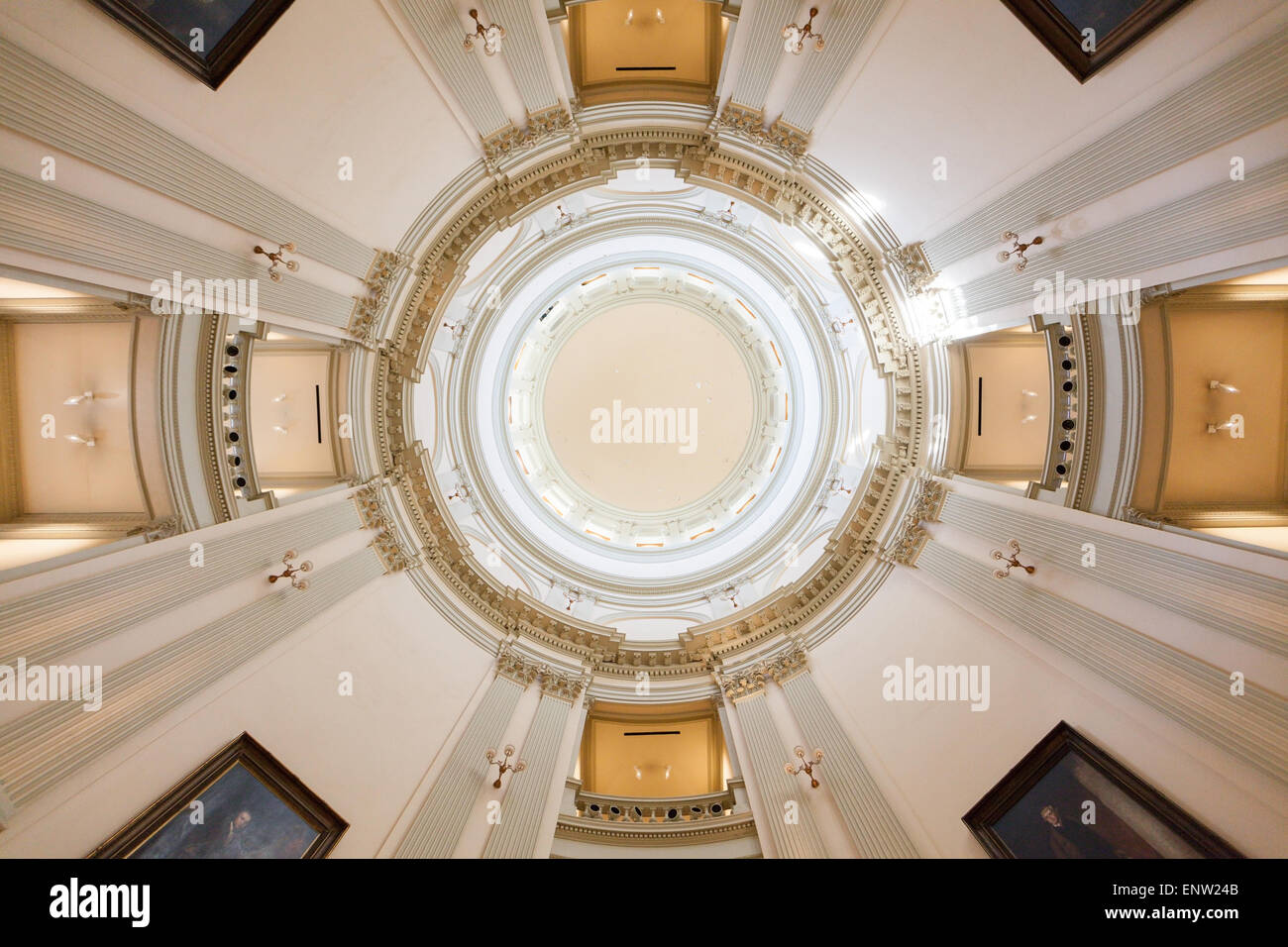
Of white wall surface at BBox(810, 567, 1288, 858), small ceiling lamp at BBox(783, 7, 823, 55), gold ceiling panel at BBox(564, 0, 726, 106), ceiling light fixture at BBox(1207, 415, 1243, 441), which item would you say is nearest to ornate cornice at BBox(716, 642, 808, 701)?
white wall surface at BBox(810, 567, 1288, 858)

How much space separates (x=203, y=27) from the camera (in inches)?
256

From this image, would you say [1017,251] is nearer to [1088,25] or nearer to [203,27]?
[1088,25]

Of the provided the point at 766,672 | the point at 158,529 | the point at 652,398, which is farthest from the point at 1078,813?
the point at 652,398

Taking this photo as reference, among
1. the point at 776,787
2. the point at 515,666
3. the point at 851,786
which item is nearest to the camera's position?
the point at 851,786

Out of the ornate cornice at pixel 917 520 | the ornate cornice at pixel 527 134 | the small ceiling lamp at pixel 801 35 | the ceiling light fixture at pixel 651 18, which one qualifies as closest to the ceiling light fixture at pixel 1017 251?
the small ceiling lamp at pixel 801 35

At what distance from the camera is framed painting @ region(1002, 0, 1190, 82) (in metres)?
6.14

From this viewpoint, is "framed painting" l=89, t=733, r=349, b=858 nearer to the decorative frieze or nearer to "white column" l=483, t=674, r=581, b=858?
A: "white column" l=483, t=674, r=581, b=858

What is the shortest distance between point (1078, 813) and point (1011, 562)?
3.42 metres

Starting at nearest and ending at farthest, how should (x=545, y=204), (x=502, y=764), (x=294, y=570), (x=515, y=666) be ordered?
(x=294, y=570)
(x=502, y=764)
(x=545, y=204)
(x=515, y=666)

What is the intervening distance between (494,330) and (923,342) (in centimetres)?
1248

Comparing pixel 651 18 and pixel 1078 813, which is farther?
pixel 651 18
